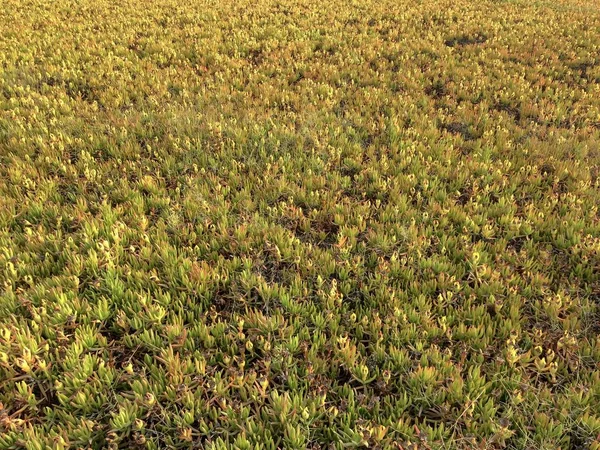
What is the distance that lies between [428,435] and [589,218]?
13.5 ft

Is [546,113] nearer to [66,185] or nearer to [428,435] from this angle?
[428,435]

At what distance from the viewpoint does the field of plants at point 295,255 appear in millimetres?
3322

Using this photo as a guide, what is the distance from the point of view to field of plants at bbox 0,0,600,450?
10.9ft

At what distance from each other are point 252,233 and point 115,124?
13.3 feet

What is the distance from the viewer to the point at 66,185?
5910mm

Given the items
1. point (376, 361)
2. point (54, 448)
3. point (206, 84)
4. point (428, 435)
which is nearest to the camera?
point (54, 448)

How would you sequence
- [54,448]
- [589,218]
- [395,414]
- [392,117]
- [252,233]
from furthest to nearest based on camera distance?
1. [392,117]
2. [589,218]
3. [252,233]
4. [395,414]
5. [54,448]

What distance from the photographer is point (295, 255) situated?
4879 mm

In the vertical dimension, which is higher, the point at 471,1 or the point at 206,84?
the point at 471,1

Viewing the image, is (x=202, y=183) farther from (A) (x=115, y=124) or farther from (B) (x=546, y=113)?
(B) (x=546, y=113)

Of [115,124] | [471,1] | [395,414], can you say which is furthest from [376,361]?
[471,1]

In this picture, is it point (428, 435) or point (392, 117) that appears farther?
point (392, 117)

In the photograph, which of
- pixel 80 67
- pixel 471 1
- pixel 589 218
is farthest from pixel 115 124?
pixel 471 1

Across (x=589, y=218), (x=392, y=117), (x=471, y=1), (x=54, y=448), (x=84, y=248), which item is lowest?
(x=54, y=448)
